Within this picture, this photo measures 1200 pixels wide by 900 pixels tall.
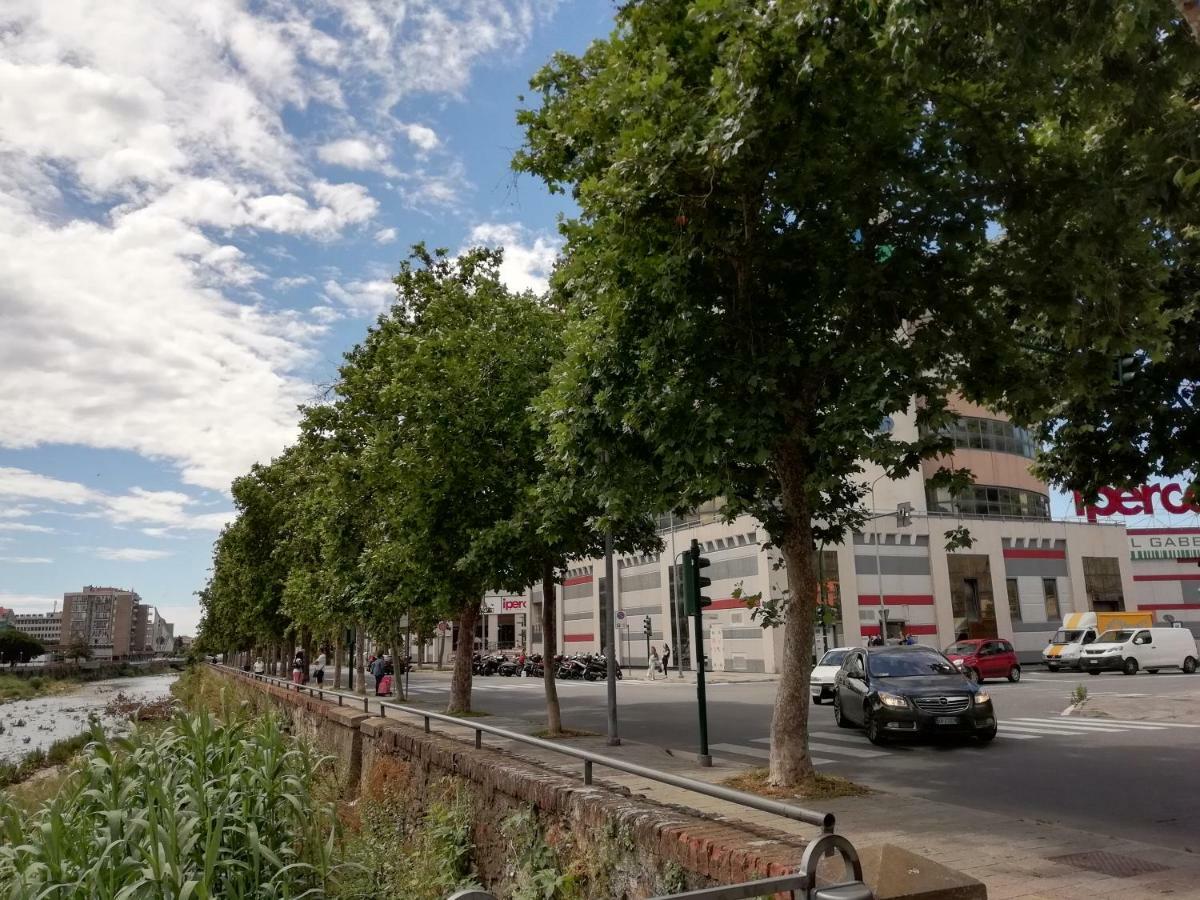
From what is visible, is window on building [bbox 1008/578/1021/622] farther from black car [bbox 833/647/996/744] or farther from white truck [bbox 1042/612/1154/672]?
black car [bbox 833/647/996/744]

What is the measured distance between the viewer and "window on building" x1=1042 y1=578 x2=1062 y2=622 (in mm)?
52750

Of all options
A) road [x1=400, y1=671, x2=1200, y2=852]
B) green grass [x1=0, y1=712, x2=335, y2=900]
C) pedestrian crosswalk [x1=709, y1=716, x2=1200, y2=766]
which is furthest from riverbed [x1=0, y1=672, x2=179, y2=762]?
green grass [x1=0, y1=712, x2=335, y2=900]

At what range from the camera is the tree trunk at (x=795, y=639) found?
9.38 metres

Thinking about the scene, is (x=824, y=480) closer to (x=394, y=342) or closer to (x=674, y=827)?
(x=674, y=827)

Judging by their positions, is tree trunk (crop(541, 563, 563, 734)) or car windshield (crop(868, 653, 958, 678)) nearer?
car windshield (crop(868, 653, 958, 678))

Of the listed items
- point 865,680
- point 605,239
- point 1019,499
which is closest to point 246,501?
point 865,680

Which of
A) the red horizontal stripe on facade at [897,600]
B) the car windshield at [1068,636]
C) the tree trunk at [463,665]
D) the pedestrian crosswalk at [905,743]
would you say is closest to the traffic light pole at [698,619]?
the pedestrian crosswalk at [905,743]

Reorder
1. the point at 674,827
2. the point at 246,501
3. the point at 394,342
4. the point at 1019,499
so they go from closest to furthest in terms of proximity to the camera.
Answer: the point at 674,827
the point at 394,342
the point at 246,501
the point at 1019,499

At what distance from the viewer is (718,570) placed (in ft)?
162

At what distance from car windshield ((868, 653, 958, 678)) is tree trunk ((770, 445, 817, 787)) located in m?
6.27

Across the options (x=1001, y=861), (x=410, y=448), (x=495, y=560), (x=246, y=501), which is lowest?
(x=1001, y=861)

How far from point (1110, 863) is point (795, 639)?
3.56 meters

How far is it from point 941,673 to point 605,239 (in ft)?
34.3

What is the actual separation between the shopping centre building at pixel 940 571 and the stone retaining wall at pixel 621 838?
116 feet
